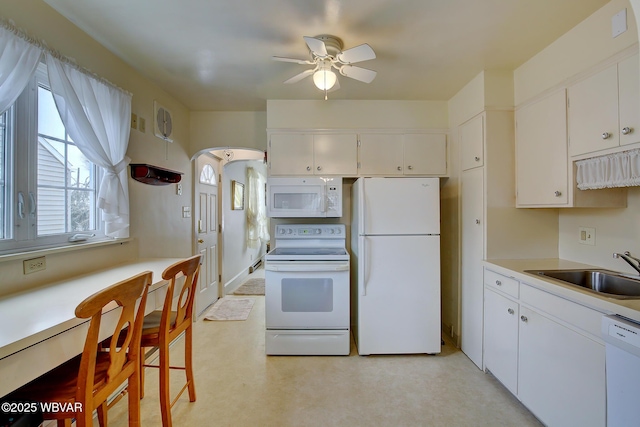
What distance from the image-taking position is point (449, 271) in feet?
9.28

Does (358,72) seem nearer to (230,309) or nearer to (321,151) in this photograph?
(321,151)

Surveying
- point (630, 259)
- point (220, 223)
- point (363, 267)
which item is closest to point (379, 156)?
point (363, 267)

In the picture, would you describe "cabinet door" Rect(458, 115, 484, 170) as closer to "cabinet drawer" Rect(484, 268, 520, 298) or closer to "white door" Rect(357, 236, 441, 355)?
"white door" Rect(357, 236, 441, 355)

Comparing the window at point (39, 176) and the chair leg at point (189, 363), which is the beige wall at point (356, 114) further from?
the chair leg at point (189, 363)

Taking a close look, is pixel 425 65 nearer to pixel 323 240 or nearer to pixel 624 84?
pixel 624 84

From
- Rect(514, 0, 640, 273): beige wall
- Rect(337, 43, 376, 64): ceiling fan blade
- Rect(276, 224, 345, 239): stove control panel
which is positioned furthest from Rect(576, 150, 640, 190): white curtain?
Rect(276, 224, 345, 239): stove control panel

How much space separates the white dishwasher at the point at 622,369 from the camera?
1.07 m

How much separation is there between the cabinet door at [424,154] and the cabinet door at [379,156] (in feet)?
0.26

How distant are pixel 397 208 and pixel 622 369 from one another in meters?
1.59

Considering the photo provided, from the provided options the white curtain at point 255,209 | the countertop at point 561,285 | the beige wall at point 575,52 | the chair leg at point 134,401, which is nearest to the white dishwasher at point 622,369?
the countertop at point 561,285

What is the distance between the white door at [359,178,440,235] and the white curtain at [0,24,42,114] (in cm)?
219

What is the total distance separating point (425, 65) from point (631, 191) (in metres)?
1.58

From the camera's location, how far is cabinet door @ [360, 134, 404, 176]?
2840mm

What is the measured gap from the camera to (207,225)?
3.65m
